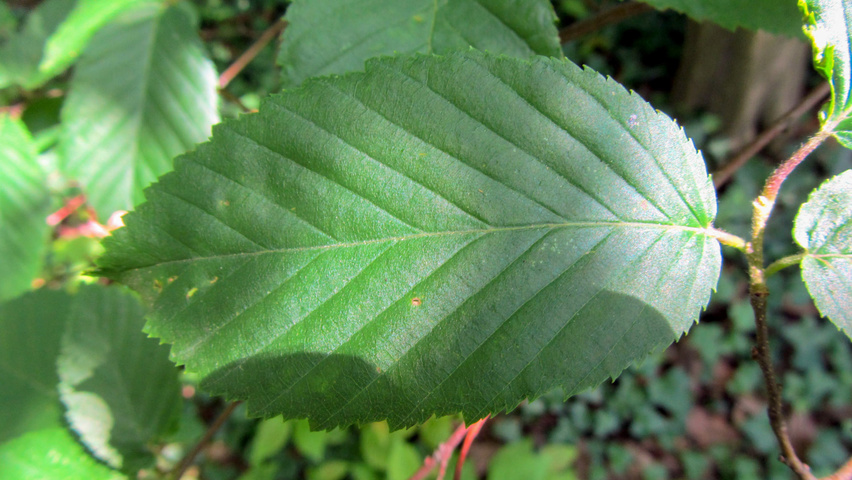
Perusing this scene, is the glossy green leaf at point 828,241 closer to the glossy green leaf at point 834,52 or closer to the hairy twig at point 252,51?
the glossy green leaf at point 834,52

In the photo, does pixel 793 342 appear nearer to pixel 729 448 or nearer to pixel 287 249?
pixel 729 448

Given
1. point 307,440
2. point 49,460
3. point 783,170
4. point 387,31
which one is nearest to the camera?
point 783,170

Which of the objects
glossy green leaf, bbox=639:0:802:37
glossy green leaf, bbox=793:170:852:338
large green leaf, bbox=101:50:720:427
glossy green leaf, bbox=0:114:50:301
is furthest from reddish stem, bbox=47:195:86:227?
glossy green leaf, bbox=793:170:852:338

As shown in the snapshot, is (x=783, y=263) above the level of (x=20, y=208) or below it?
below

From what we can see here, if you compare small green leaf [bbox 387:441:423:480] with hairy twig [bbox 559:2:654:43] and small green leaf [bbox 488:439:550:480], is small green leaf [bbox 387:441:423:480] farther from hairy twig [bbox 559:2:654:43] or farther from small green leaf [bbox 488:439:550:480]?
hairy twig [bbox 559:2:654:43]

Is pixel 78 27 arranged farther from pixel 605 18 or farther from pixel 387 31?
pixel 605 18

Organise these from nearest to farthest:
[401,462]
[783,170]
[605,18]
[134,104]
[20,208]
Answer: [783,170] < [605,18] < [134,104] < [20,208] < [401,462]

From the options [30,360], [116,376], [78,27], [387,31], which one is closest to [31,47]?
[78,27]
